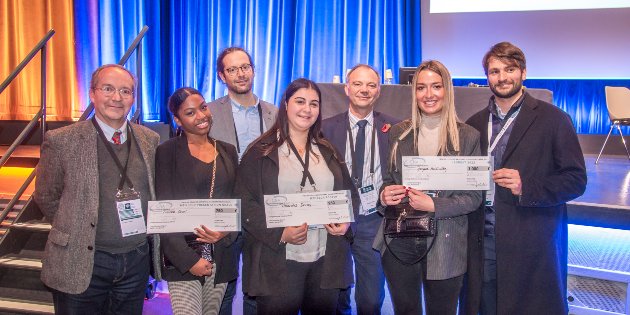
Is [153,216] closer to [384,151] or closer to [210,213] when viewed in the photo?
[210,213]

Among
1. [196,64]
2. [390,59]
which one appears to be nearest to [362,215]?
[390,59]

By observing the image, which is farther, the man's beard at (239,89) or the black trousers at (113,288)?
the man's beard at (239,89)

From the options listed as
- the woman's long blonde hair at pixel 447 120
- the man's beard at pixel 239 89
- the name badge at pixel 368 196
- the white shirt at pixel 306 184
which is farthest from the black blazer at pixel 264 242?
the man's beard at pixel 239 89

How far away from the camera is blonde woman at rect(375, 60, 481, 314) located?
231 centimetres

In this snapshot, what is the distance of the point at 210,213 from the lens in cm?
231

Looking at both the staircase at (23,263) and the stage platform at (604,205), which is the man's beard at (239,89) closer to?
the staircase at (23,263)

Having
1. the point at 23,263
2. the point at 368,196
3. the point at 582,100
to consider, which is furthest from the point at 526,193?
the point at 582,100

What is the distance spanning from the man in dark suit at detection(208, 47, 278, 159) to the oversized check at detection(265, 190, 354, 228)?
3.05ft

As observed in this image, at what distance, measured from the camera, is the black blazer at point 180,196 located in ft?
7.79

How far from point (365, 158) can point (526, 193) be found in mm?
900

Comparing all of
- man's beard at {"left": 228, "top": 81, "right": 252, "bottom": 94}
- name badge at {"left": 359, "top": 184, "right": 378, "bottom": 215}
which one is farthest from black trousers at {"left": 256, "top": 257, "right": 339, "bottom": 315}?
man's beard at {"left": 228, "top": 81, "right": 252, "bottom": 94}

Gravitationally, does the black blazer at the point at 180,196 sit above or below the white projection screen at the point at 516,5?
below

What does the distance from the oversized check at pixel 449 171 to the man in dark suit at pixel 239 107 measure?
1.15 meters

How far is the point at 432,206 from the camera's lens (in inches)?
90.1
